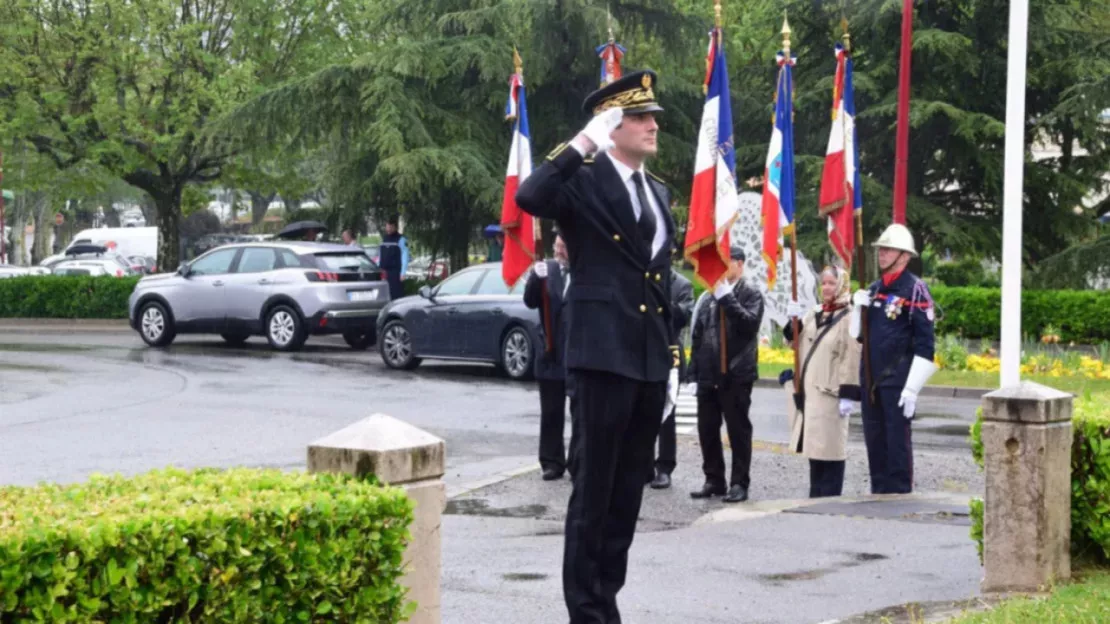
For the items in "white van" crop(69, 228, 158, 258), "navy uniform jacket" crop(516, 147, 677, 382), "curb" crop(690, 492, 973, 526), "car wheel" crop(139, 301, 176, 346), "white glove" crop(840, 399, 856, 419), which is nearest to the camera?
"navy uniform jacket" crop(516, 147, 677, 382)

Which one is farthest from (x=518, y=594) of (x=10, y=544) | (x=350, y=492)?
(x=10, y=544)

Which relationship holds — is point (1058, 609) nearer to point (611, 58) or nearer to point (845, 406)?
point (845, 406)

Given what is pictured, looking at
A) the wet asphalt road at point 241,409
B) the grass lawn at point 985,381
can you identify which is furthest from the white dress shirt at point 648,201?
the grass lawn at point 985,381

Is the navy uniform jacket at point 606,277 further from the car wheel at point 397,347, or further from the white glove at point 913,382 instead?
the car wheel at point 397,347

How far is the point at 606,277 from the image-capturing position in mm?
6109

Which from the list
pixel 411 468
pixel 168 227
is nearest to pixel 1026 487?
pixel 411 468

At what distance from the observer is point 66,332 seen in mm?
31219

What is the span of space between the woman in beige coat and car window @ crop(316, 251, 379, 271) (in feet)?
48.1

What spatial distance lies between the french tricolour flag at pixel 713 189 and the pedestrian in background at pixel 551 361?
4.07 feet

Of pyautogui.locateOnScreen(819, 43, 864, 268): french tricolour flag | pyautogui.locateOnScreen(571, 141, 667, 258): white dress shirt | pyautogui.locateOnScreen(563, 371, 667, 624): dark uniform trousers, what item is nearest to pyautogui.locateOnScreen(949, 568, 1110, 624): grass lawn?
pyautogui.locateOnScreen(563, 371, 667, 624): dark uniform trousers

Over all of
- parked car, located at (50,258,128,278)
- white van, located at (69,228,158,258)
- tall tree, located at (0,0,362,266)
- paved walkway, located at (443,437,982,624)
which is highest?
tall tree, located at (0,0,362,266)

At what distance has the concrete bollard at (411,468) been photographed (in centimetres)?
521

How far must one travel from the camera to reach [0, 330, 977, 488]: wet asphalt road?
1328 cm

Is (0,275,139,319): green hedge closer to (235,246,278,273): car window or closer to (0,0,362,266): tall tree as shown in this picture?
(0,0,362,266): tall tree
